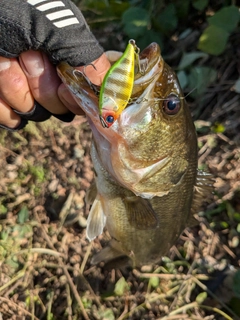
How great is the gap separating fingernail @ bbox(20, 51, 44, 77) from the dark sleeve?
31 mm

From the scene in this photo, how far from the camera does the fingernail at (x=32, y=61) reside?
1.63m

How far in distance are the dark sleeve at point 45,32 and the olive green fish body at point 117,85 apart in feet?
0.72

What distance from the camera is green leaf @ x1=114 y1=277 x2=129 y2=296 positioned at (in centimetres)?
291

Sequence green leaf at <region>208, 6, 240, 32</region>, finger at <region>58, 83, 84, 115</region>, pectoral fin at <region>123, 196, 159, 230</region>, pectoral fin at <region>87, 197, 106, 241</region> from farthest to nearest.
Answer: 1. green leaf at <region>208, 6, 240, 32</region>
2. pectoral fin at <region>87, 197, 106, 241</region>
3. pectoral fin at <region>123, 196, 159, 230</region>
4. finger at <region>58, 83, 84, 115</region>

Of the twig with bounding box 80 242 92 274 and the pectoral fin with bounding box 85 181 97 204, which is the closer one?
the pectoral fin with bounding box 85 181 97 204

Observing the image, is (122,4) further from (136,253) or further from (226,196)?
(136,253)

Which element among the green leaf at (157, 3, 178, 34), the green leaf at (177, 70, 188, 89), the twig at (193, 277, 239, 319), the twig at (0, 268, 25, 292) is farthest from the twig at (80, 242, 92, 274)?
the green leaf at (157, 3, 178, 34)

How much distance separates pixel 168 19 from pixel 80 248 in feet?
6.16

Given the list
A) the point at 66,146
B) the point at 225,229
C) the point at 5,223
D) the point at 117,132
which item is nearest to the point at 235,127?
the point at 225,229

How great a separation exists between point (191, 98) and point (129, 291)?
151 cm

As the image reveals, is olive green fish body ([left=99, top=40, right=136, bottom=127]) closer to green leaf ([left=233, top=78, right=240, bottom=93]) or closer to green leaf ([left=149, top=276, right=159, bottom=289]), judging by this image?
green leaf ([left=149, top=276, right=159, bottom=289])

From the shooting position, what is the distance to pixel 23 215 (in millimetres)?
3010

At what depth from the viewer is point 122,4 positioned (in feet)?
12.3

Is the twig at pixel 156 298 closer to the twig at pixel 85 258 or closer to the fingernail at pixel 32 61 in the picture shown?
the twig at pixel 85 258
